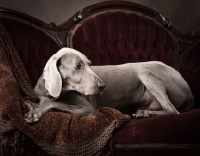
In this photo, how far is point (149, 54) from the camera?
308cm

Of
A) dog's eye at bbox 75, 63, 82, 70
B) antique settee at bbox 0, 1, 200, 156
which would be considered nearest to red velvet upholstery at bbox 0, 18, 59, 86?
antique settee at bbox 0, 1, 200, 156

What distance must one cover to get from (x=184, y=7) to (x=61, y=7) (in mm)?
1537

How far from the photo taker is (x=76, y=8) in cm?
348

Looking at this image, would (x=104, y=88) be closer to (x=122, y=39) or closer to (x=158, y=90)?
(x=158, y=90)

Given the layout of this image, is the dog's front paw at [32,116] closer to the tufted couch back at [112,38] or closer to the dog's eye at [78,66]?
the dog's eye at [78,66]

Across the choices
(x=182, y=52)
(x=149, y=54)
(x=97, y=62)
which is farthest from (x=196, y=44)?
(x=97, y=62)

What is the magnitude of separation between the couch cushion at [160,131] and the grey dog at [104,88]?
25 cm

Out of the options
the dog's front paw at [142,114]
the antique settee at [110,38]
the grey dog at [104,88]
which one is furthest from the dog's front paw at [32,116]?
the antique settee at [110,38]

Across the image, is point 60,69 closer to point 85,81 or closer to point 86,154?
point 85,81

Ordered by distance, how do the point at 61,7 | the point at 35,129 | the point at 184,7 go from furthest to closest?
the point at 184,7 → the point at 61,7 → the point at 35,129

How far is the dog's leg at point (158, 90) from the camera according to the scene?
229cm

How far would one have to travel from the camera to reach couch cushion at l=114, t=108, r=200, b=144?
1.77 m

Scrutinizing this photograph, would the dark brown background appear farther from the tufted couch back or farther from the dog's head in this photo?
the dog's head

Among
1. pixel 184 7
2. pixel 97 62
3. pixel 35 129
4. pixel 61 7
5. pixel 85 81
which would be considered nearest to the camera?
pixel 35 129
